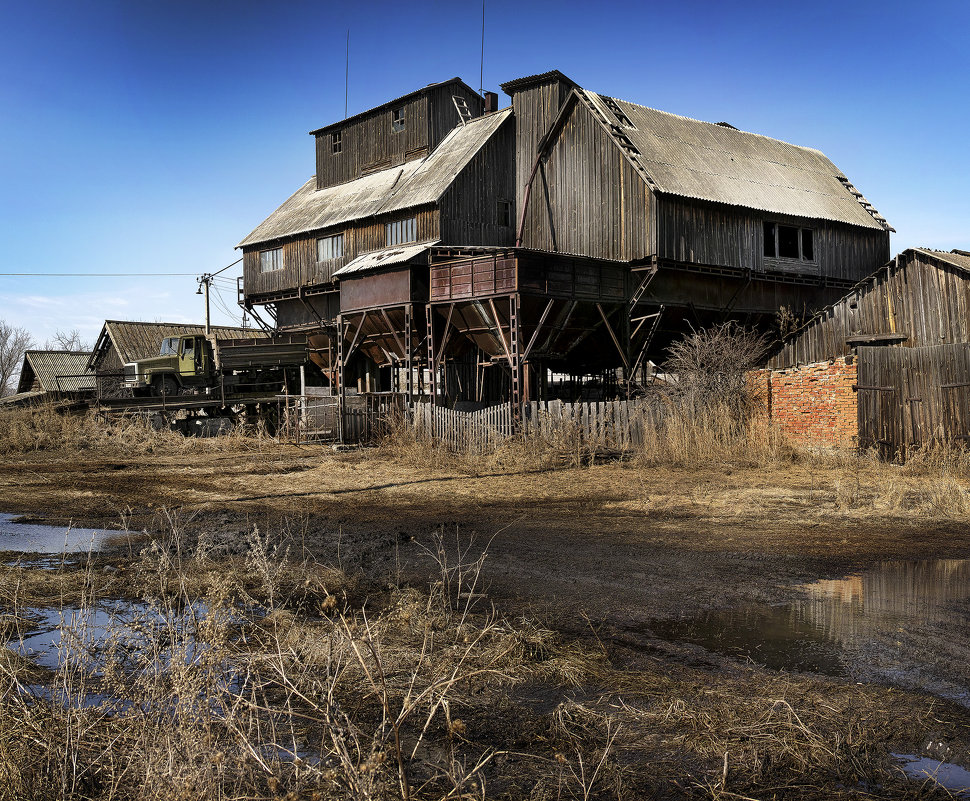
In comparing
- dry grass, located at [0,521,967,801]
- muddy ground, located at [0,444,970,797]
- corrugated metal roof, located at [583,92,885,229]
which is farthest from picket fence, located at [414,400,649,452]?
dry grass, located at [0,521,967,801]

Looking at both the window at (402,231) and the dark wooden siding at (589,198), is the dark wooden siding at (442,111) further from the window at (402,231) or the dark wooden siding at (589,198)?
the dark wooden siding at (589,198)

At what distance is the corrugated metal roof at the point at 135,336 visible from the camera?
4566 centimetres

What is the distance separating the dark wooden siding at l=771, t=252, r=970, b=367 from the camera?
17.4 meters

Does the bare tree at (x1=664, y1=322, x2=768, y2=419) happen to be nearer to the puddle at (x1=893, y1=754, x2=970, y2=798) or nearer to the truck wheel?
the puddle at (x1=893, y1=754, x2=970, y2=798)

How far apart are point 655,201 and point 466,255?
242 inches

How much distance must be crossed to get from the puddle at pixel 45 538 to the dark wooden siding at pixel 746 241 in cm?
1865

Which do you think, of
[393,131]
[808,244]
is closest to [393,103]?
[393,131]

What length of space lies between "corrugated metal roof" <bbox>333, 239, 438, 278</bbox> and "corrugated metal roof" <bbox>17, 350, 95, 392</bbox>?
28896 mm

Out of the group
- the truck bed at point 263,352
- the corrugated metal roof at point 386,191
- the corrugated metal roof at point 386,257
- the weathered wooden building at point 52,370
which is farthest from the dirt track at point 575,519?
the weathered wooden building at point 52,370

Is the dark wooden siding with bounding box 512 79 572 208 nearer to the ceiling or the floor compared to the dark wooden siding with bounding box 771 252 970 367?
nearer to the ceiling

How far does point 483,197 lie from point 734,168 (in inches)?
365

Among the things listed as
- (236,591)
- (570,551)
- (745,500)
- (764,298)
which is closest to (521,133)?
(764,298)

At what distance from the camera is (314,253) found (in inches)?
1331

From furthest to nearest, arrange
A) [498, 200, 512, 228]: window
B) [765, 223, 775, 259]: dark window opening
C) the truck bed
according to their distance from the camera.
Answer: the truck bed < [498, 200, 512, 228]: window < [765, 223, 775, 259]: dark window opening
